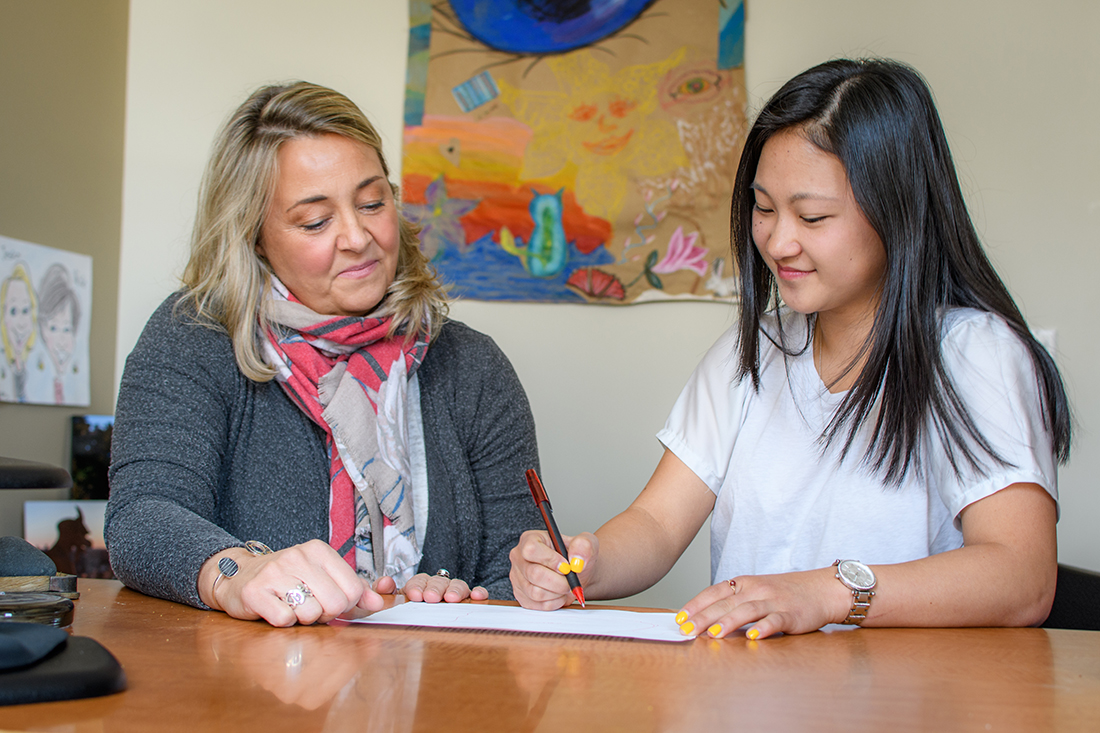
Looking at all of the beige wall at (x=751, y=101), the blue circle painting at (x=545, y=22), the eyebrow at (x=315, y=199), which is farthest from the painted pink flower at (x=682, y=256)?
the eyebrow at (x=315, y=199)

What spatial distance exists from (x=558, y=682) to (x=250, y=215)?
1.21m

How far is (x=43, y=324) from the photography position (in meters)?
2.44

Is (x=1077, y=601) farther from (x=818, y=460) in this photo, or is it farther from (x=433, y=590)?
(x=433, y=590)

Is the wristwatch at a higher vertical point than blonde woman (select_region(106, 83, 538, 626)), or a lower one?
lower

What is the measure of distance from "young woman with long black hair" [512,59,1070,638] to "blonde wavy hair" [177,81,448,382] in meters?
0.63

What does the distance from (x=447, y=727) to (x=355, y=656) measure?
0.70ft

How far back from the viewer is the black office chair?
123cm

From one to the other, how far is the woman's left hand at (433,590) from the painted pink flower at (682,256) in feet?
4.68

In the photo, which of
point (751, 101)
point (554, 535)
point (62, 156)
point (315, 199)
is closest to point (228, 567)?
point (554, 535)

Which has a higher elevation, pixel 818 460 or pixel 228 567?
pixel 818 460

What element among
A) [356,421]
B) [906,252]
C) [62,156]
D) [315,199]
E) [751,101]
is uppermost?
[751,101]

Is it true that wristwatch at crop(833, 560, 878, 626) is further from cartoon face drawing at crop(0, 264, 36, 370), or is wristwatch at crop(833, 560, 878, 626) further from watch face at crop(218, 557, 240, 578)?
cartoon face drawing at crop(0, 264, 36, 370)

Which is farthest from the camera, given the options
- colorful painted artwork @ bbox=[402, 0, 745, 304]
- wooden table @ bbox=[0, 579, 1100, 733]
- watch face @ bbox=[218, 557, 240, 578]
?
colorful painted artwork @ bbox=[402, 0, 745, 304]

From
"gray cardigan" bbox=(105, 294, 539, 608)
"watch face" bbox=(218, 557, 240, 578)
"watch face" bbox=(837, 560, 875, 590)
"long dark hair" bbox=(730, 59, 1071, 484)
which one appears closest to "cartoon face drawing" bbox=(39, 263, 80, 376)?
"gray cardigan" bbox=(105, 294, 539, 608)
